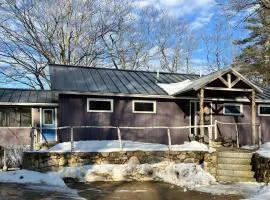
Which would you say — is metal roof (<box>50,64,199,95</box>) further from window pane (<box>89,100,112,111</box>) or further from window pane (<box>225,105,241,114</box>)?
window pane (<box>225,105,241,114</box>)

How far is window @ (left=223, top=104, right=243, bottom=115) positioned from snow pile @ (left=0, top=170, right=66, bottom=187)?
9781 millimetres

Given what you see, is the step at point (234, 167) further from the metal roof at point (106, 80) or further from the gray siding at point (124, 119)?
the metal roof at point (106, 80)

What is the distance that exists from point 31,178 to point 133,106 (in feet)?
22.1

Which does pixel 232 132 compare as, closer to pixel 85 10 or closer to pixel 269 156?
pixel 269 156

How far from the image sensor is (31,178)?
39.0 feet

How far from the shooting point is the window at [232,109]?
19.1 m

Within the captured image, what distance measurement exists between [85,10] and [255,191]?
1006 inches

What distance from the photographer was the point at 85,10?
3344cm

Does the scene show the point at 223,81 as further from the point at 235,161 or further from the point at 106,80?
the point at 106,80

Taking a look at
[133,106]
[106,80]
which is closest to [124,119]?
[133,106]

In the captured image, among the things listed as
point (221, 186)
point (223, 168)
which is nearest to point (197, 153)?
point (223, 168)

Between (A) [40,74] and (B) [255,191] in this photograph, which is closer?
(B) [255,191]

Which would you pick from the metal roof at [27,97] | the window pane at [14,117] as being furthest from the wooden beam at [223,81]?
the window pane at [14,117]

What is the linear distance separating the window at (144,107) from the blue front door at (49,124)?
4614 mm
